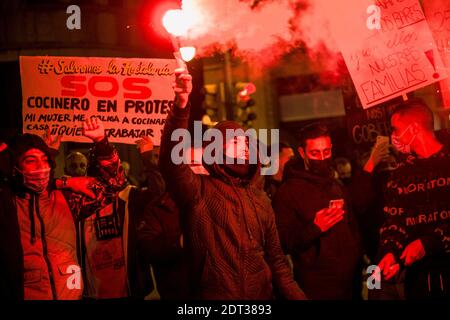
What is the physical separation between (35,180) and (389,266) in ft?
9.03

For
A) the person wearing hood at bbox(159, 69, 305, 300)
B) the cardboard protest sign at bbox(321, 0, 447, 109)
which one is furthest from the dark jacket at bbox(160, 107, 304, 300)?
the cardboard protest sign at bbox(321, 0, 447, 109)

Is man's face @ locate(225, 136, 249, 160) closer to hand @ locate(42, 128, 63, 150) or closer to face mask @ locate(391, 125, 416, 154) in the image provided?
face mask @ locate(391, 125, 416, 154)

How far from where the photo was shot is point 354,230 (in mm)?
5660

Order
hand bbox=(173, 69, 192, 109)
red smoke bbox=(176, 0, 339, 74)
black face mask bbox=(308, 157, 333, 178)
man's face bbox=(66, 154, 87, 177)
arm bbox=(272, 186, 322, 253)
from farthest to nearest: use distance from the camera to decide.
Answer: man's face bbox=(66, 154, 87, 177)
red smoke bbox=(176, 0, 339, 74)
black face mask bbox=(308, 157, 333, 178)
arm bbox=(272, 186, 322, 253)
hand bbox=(173, 69, 192, 109)

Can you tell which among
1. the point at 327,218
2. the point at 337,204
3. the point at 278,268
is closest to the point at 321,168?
the point at 337,204

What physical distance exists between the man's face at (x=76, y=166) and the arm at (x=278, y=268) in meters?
2.77

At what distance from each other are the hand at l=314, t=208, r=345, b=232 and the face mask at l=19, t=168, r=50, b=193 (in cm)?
214

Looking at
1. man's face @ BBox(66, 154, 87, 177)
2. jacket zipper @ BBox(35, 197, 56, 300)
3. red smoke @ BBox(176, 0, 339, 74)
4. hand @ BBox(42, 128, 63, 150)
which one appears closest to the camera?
jacket zipper @ BBox(35, 197, 56, 300)

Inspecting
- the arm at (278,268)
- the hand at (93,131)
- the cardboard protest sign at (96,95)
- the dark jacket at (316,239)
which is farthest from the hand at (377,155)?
the hand at (93,131)

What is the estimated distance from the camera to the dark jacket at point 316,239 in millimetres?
5457

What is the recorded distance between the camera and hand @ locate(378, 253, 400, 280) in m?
5.21

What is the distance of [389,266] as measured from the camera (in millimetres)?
5223

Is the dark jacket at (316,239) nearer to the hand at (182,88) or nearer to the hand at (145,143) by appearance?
the hand at (145,143)

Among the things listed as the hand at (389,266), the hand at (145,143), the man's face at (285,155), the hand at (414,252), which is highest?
the hand at (145,143)
